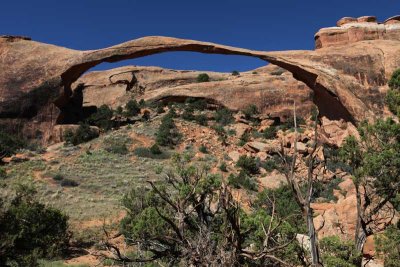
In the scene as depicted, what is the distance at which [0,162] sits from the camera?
66.2 feet

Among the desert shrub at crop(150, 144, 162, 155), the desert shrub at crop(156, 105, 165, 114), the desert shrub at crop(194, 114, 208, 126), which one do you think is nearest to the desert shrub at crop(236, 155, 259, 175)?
the desert shrub at crop(150, 144, 162, 155)

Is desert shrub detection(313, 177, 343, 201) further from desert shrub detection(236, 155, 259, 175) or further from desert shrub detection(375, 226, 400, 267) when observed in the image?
desert shrub detection(375, 226, 400, 267)

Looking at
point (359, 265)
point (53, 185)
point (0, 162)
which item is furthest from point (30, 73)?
point (359, 265)

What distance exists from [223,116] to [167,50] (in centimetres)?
1287

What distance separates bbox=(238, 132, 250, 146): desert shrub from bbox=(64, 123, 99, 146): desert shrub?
31.6 ft

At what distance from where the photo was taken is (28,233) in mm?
9336

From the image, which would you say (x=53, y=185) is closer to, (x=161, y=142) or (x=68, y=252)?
(x=68, y=252)

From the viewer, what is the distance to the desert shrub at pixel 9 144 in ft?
66.9

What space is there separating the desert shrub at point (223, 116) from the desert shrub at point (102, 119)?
25.7 ft

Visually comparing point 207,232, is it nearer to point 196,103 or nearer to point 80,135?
point 80,135

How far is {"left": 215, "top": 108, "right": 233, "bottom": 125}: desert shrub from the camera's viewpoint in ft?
92.3

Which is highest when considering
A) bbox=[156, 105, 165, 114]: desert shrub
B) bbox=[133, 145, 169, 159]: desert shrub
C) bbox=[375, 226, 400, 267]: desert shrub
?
bbox=[156, 105, 165, 114]: desert shrub

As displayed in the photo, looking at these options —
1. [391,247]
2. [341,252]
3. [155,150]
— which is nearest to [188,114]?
[155,150]

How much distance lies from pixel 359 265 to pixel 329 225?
14.1 ft
